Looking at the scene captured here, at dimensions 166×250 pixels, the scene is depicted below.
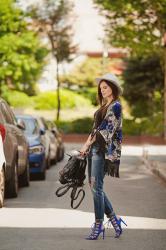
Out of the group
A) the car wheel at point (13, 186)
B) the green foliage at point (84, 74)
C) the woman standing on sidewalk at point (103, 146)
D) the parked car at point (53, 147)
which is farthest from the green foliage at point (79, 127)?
the woman standing on sidewalk at point (103, 146)

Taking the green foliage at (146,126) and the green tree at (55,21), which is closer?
the green foliage at (146,126)

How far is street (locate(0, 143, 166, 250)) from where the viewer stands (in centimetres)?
1052

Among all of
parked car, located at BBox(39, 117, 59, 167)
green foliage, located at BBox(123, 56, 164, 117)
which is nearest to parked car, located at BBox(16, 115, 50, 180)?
parked car, located at BBox(39, 117, 59, 167)

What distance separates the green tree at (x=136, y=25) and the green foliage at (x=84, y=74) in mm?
38017

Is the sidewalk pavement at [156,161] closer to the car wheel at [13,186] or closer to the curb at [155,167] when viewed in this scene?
the curb at [155,167]

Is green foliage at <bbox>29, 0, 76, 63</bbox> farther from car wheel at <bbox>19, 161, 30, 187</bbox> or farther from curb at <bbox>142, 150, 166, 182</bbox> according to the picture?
car wheel at <bbox>19, 161, 30, 187</bbox>

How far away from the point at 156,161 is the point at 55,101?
5061 centimetres

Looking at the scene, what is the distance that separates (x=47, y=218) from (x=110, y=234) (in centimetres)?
183

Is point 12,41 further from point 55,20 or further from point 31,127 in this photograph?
point 31,127

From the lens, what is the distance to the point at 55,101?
78.0m

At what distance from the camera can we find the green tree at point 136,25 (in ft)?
152

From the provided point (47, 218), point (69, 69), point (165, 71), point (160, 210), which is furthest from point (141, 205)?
point (69, 69)

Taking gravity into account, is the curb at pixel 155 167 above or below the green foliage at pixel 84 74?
below

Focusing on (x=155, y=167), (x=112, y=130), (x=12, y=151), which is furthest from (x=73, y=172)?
(x=155, y=167)
